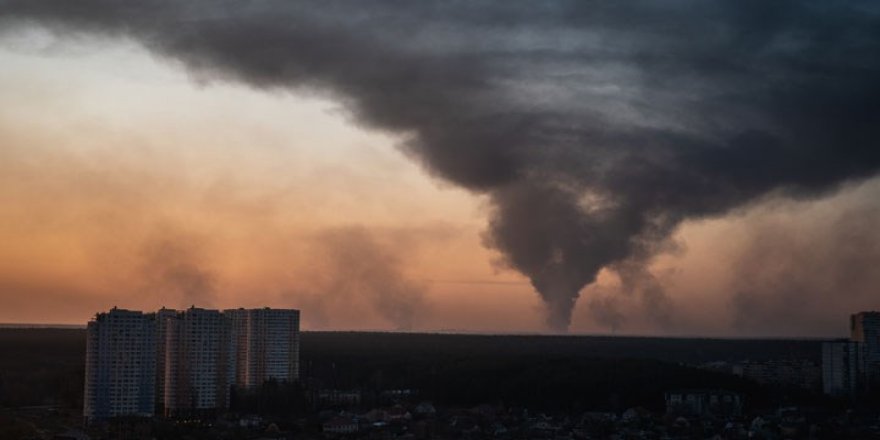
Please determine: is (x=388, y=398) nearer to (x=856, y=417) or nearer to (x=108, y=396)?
(x=108, y=396)

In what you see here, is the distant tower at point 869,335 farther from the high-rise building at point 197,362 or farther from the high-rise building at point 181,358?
the high-rise building at point 197,362

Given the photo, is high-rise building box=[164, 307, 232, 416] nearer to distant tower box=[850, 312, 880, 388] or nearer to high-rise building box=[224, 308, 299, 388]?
high-rise building box=[224, 308, 299, 388]

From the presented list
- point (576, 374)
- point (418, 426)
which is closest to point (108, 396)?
point (418, 426)

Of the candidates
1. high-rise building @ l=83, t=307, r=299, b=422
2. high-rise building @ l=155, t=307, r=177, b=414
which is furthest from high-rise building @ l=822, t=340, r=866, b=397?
high-rise building @ l=155, t=307, r=177, b=414

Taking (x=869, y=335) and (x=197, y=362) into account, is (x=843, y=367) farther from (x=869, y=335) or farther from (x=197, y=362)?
(x=197, y=362)

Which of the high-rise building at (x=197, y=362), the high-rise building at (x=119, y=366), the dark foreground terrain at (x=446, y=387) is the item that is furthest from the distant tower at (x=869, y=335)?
the high-rise building at (x=119, y=366)

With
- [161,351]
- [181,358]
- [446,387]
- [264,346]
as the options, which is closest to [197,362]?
[181,358]

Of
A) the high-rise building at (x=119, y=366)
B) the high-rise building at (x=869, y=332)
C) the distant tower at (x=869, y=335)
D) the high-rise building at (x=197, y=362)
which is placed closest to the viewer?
the high-rise building at (x=119, y=366)
